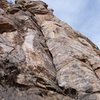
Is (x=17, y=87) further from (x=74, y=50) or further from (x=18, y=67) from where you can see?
(x=74, y=50)

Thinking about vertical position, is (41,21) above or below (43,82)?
below

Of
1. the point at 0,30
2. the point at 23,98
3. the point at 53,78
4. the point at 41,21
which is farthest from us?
the point at 41,21

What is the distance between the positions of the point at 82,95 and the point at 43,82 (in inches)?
105

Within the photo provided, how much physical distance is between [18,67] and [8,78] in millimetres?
1358

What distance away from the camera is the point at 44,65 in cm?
2205

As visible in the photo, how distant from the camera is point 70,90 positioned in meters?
19.7

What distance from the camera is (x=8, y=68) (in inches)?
771

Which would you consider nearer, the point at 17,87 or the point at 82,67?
the point at 17,87

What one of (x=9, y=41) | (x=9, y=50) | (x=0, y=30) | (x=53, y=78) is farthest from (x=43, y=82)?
(x=0, y=30)

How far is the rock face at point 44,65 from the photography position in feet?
61.7

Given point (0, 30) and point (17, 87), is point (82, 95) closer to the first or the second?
point (17, 87)

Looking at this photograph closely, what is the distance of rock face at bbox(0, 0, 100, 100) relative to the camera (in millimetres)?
18797

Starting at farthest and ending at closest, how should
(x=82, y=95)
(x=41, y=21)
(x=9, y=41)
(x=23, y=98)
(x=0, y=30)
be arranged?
(x=41, y=21) → (x=0, y=30) → (x=9, y=41) → (x=82, y=95) → (x=23, y=98)

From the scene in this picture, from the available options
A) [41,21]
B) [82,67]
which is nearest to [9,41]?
[82,67]
